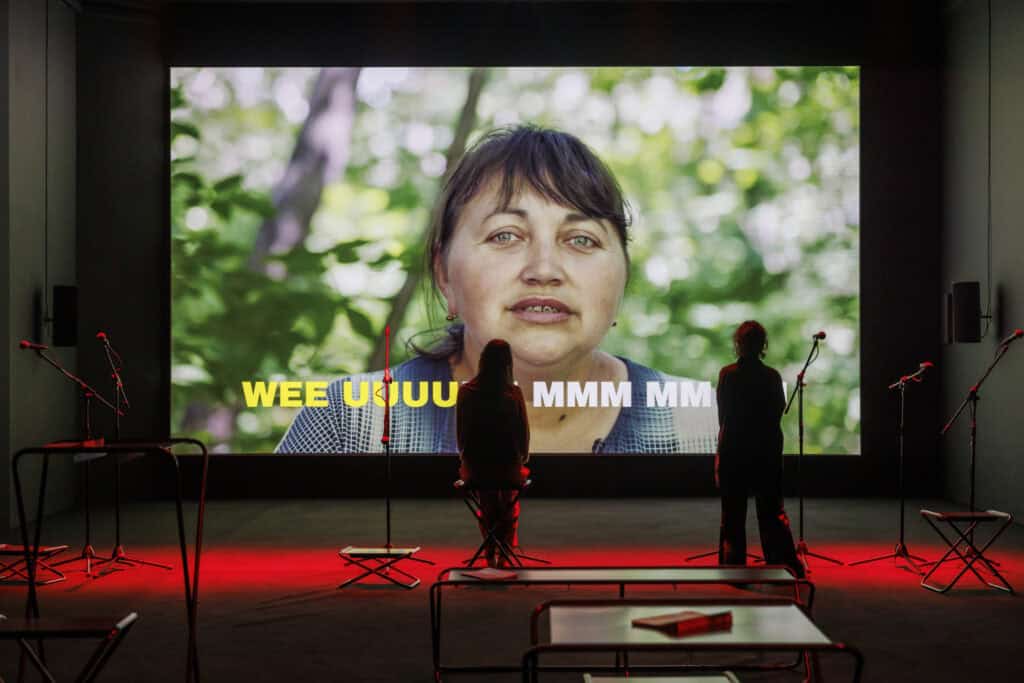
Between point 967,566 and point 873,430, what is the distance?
4393 mm

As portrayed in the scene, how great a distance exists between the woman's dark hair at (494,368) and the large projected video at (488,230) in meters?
3.76

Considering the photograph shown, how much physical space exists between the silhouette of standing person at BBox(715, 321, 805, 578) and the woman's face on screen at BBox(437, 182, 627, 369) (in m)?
4.12

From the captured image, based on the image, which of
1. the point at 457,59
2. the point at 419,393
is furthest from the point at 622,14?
the point at 419,393

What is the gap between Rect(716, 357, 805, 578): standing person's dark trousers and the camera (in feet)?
20.6

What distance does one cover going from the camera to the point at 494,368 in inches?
261

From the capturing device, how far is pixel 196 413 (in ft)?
34.9

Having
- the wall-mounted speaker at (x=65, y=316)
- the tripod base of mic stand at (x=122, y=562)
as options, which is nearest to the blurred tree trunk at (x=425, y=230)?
the wall-mounted speaker at (x=65, y=316)

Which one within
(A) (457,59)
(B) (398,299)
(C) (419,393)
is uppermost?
(A) (457,59)

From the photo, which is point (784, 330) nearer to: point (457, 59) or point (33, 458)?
point (457, 59)

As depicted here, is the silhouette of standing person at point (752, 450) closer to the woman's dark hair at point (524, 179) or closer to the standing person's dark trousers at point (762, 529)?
the standing person's dark trousers at point (762, 529)

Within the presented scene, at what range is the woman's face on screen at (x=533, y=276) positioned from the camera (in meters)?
10.3

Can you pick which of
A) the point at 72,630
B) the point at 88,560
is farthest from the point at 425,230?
the point at 72,630

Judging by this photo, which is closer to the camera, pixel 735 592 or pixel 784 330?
pixel 735 592

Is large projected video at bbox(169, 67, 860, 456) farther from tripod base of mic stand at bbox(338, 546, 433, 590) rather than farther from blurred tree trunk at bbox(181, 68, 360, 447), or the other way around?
tripod base of mic stand at bbox(338, 546, 433, 590)
